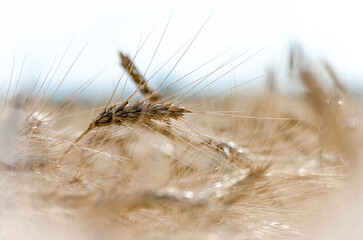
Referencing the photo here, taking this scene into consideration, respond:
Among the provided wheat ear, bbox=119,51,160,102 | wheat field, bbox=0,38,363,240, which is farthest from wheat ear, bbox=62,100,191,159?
wheat ear, bbox=119,51,160,102

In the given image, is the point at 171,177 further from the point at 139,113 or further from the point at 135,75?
the point at 135,75

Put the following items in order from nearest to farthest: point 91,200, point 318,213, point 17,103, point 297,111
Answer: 1. point 91,200
2. point 17,103
3. point 318,213
4. point 297,111

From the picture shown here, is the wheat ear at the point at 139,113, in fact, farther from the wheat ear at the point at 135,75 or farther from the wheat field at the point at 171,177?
the wheat ear at the point at 135,75

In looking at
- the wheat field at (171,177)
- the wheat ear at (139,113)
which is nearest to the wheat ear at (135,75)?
the wheat field at (171,177)

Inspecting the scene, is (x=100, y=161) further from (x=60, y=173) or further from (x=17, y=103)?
(x=17, y=103)

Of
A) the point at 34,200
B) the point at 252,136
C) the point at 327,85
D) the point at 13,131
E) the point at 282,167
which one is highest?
the point at 327,85

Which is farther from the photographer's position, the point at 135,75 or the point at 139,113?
the point at 135,75

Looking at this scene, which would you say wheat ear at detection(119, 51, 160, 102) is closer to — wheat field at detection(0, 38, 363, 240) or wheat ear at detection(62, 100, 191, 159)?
wheat field at detection(0, 38, 363, 240)

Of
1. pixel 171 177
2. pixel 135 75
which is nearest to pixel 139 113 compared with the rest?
pixel 171 177

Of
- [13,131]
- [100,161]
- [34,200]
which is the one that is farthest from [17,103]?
[100,161]

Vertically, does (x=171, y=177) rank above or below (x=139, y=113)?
below
